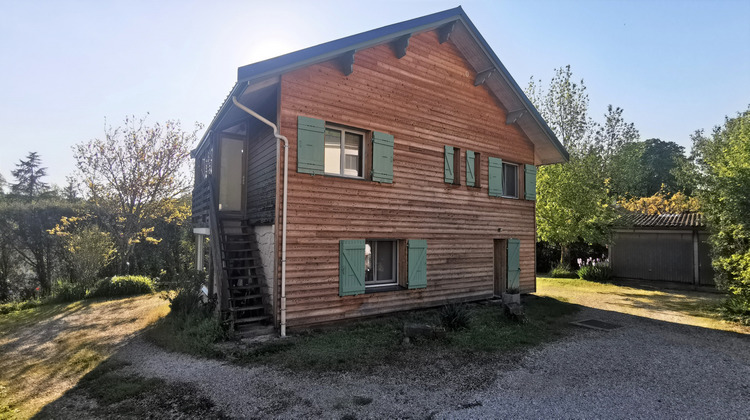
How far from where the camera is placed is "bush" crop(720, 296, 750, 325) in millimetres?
9352

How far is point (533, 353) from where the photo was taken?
6883 millimetres

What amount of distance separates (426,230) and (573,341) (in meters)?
4.33

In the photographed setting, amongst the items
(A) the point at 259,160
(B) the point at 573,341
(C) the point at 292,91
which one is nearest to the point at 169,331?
(A) the point at 259,160

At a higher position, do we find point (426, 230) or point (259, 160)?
point (259, 160)

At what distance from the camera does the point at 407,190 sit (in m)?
9.63

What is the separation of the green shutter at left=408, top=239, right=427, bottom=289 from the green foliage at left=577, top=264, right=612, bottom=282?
12801 mm

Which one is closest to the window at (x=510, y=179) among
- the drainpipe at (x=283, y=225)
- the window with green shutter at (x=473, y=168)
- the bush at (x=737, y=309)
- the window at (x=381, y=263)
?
the window with green shutter at (x=473, y=168)

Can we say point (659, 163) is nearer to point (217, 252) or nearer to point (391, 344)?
point (391, 344)

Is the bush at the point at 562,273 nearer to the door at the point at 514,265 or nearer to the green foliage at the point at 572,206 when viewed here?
the green foliage at the point at 572,206

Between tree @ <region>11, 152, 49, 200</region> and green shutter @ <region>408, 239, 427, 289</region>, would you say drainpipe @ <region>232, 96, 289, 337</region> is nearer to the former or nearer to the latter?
green shutter @ <region>408, 239, 427, 289</region>

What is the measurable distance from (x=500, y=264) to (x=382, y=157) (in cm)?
638

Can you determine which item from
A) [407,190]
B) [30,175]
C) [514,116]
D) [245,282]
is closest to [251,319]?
[245,282]

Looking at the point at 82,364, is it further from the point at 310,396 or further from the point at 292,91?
the point at 292,91

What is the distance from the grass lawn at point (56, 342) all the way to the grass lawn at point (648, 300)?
1357 cm
